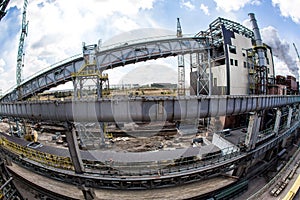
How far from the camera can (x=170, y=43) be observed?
607 inches

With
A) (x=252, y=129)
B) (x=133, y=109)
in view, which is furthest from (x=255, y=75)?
(x=133, y=109)

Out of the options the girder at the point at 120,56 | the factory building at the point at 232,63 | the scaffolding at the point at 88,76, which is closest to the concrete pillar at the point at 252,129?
the factory building at the point at 232,63

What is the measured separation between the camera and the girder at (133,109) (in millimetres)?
6234

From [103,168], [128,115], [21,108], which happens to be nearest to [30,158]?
[21,108]

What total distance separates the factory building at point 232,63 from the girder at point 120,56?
85.4 inches

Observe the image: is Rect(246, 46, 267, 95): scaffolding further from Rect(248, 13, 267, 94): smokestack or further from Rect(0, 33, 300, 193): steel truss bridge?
Rect(0, 33, 300, 193): steel truss bridge

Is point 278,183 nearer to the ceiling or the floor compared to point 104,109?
nearer to the floor

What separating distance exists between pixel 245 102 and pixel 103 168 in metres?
9.16

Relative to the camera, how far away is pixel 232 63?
16.9 metres

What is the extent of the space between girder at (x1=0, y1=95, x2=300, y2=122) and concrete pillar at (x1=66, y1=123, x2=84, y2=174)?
30.9 inches

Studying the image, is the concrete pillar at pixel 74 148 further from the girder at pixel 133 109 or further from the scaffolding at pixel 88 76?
the scaffolding at pixel 88 76

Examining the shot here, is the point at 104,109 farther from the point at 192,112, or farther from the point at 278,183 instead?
the point at 278,183

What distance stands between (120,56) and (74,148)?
9.59 metres

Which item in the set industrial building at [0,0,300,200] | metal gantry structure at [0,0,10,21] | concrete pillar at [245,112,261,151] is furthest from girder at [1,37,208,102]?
concrete pillar at [245,112,261,151]
